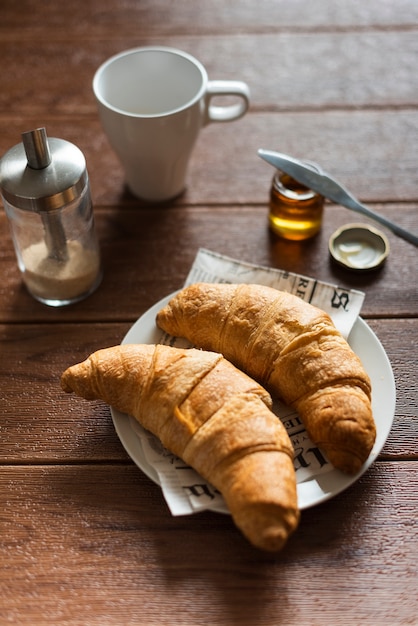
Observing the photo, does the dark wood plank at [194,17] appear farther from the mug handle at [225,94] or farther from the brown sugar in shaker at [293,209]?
the brown sugar in shaker at [293,209]

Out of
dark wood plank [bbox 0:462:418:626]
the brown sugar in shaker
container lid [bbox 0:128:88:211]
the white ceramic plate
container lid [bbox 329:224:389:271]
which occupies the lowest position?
dark wood plank [bbox 0:462:418:626]

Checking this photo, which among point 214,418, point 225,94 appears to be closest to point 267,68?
point 225,94

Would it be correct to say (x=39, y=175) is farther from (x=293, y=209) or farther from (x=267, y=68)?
(x=267, y=68)

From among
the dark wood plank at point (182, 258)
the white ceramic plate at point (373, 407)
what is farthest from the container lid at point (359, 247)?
the white ceramic plate at point (373, 407)

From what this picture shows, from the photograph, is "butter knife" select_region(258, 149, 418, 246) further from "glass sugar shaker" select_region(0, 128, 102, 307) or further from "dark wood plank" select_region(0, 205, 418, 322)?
"glass sugar shaker" select_region(0, 128, 102, 307)

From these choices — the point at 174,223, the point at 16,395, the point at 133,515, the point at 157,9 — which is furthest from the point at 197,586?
the point at 157,9

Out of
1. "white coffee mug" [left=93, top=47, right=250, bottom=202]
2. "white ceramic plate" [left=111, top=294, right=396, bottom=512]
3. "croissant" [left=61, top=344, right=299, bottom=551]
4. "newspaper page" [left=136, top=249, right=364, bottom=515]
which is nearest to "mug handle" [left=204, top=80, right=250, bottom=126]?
"white coffee mug" [left=93, top=47, right=250, bottom=202]
